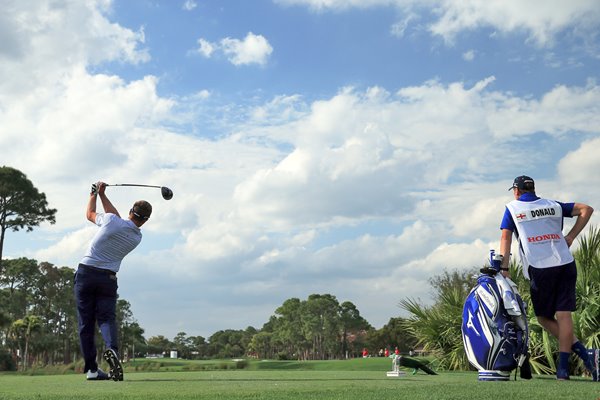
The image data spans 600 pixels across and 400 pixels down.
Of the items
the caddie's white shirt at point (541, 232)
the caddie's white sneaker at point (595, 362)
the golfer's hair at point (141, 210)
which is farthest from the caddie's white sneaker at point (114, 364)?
the caddie's white sneaker at point (595, 362)

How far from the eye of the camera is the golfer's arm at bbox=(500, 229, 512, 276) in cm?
697

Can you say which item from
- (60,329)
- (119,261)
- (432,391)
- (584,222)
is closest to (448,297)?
(584,222)

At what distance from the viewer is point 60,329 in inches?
3337

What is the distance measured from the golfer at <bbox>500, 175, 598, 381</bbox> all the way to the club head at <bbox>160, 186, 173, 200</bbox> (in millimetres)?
4564

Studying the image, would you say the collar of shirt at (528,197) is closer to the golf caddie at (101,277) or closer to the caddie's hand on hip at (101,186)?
the golf caddie at (101,277)

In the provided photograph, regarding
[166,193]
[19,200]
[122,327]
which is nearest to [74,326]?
[122,327]

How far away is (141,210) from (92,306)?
1.26m

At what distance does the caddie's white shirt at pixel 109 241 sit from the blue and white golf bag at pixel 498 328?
4.06m

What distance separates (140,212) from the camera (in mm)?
8172

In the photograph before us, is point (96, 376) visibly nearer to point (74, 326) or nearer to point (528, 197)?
point (528, 197)

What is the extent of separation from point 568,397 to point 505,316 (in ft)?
8.43

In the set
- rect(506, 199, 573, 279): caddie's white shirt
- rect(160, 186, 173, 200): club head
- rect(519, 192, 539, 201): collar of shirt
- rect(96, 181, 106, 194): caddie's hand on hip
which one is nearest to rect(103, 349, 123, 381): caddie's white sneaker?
rect(96, 181, 106, 194): caddie's hand on hip

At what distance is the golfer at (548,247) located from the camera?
7.15m

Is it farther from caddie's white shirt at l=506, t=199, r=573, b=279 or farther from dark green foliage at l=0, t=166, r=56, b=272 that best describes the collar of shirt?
dark green foliage at l=0, t=166, r=56, b=272
